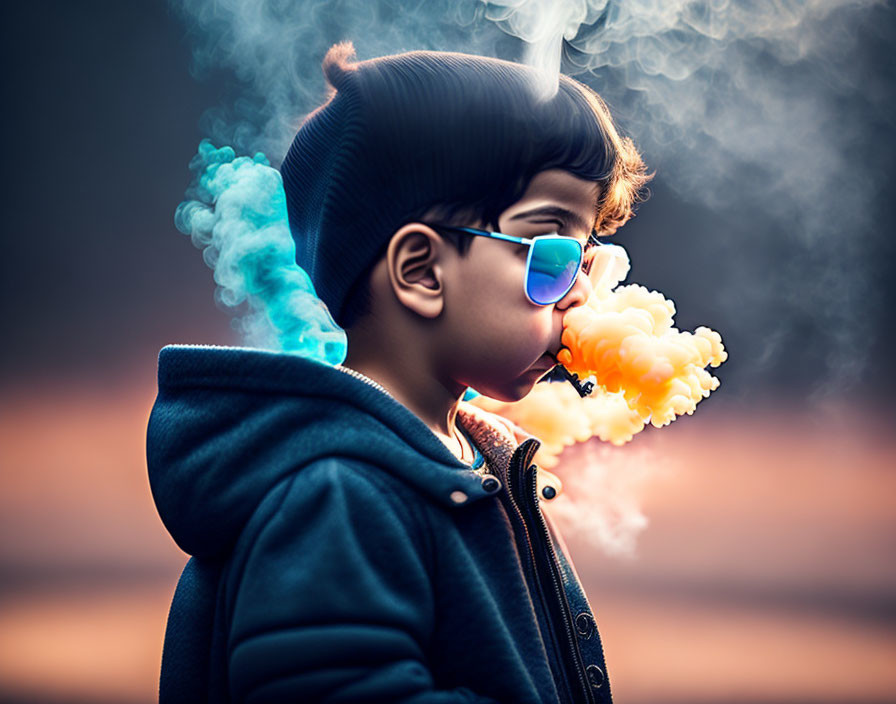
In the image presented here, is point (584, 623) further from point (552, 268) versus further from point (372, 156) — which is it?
point (372, 156)

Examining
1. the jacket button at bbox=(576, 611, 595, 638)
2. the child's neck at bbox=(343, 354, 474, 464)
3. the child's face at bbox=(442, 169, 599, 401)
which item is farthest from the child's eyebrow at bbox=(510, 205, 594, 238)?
the jacket button at bbox=(576, 611, 595, 638)

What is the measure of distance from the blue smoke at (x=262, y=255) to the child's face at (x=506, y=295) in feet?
0.87

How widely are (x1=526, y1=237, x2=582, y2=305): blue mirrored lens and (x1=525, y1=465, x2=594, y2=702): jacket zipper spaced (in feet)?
0.81

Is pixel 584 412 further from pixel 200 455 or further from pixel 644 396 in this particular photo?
pixel 200 455

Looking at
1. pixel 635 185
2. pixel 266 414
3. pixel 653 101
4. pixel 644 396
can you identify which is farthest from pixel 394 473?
pixel 653 101

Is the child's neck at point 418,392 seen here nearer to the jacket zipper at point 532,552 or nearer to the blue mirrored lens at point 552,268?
the jacket zipper at point 532,552

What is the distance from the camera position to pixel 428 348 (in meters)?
1.18

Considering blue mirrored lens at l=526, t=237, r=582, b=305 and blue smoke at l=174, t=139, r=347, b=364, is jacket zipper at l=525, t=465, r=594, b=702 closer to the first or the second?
blue mirrored lens at l=526, t=237, r=582, b=305

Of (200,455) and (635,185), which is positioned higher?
(635,185)

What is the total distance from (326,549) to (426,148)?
513mm

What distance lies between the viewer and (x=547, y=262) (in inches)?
45.4

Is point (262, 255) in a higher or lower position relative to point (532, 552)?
higher

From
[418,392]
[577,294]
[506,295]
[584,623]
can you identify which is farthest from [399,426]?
[584,623]

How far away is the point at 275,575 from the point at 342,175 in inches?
20.3
